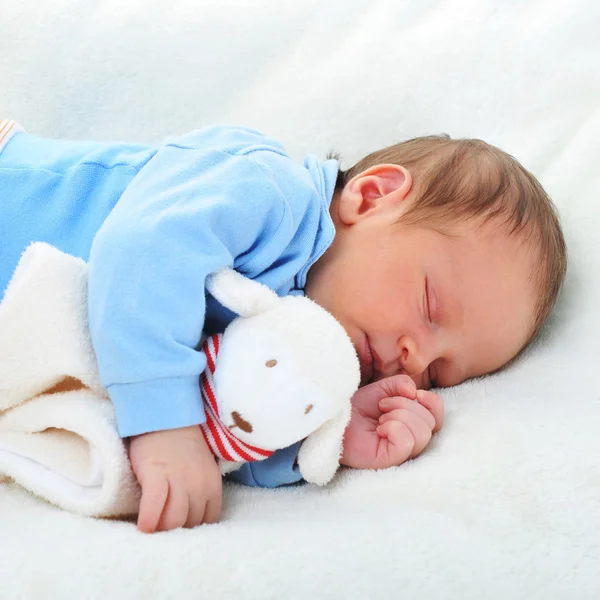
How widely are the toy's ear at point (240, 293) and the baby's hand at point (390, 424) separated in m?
0.19

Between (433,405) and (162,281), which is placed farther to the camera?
(433,405)

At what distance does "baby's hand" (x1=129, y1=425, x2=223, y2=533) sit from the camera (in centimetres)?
74

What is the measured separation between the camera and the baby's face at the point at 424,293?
991mm

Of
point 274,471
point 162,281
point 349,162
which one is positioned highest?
point 162,281

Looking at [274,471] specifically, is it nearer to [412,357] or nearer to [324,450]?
[324,450]

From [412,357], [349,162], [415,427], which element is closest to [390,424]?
[415,427]

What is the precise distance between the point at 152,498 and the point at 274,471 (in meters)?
0.19

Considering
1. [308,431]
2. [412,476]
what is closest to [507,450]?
[412,476]

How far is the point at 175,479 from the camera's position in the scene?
2.49 ft

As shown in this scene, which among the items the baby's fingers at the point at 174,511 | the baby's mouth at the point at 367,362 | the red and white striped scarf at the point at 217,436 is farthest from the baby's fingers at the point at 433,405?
the baby's fingers at the point at 174,511

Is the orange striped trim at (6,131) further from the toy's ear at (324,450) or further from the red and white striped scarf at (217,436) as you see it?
the toy's ear at (324,450)

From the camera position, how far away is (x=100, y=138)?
1.50 metres

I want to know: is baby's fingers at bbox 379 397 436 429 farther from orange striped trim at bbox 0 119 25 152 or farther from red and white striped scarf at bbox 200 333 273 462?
orange striped trim at bbox 0 119 25 152

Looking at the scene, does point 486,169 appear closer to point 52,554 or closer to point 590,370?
point 590,370
